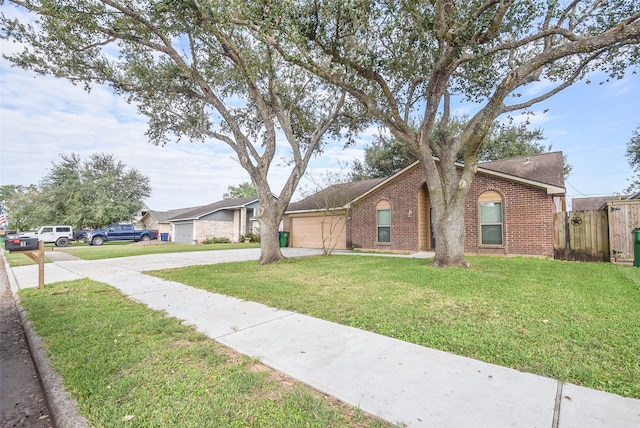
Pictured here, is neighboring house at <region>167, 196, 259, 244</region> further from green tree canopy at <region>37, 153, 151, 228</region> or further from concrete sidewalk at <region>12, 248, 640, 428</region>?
concrete sidewalk at <region>12, 248, 640, 428</region>

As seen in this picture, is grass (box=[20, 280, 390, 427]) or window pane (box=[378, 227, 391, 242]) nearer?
grass (box=[20, 280, 390, 427])

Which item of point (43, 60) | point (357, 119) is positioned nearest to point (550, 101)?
point (357, 119)

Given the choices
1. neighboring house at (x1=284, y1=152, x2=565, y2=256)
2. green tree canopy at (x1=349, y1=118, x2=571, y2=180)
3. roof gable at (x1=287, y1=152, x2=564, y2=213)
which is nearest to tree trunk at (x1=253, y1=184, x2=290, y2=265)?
neighboring house at (x1=284, y1=152, x2=565, y2=256)

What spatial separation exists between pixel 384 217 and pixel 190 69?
32.3 ft

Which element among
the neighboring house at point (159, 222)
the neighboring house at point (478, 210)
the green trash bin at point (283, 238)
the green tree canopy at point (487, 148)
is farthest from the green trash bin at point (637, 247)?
the neighboring house at point (159, 222)

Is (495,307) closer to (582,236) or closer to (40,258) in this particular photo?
(582,236)

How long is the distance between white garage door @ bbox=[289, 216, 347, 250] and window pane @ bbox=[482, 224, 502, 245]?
6545mm

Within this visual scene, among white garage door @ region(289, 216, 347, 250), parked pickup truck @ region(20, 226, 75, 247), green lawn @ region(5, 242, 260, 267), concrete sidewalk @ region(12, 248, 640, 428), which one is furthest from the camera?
parked pickup truck @ region(20, 226, 75, 247)

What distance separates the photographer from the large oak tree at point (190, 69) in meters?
8.02

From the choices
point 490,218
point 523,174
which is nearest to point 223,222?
point 490,218

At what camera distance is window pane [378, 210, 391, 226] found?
14.0 metres

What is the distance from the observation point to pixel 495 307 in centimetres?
438

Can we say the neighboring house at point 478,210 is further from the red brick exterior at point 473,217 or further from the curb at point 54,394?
the curb at point 54,394

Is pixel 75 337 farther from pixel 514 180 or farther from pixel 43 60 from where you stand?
pixel 514 180
